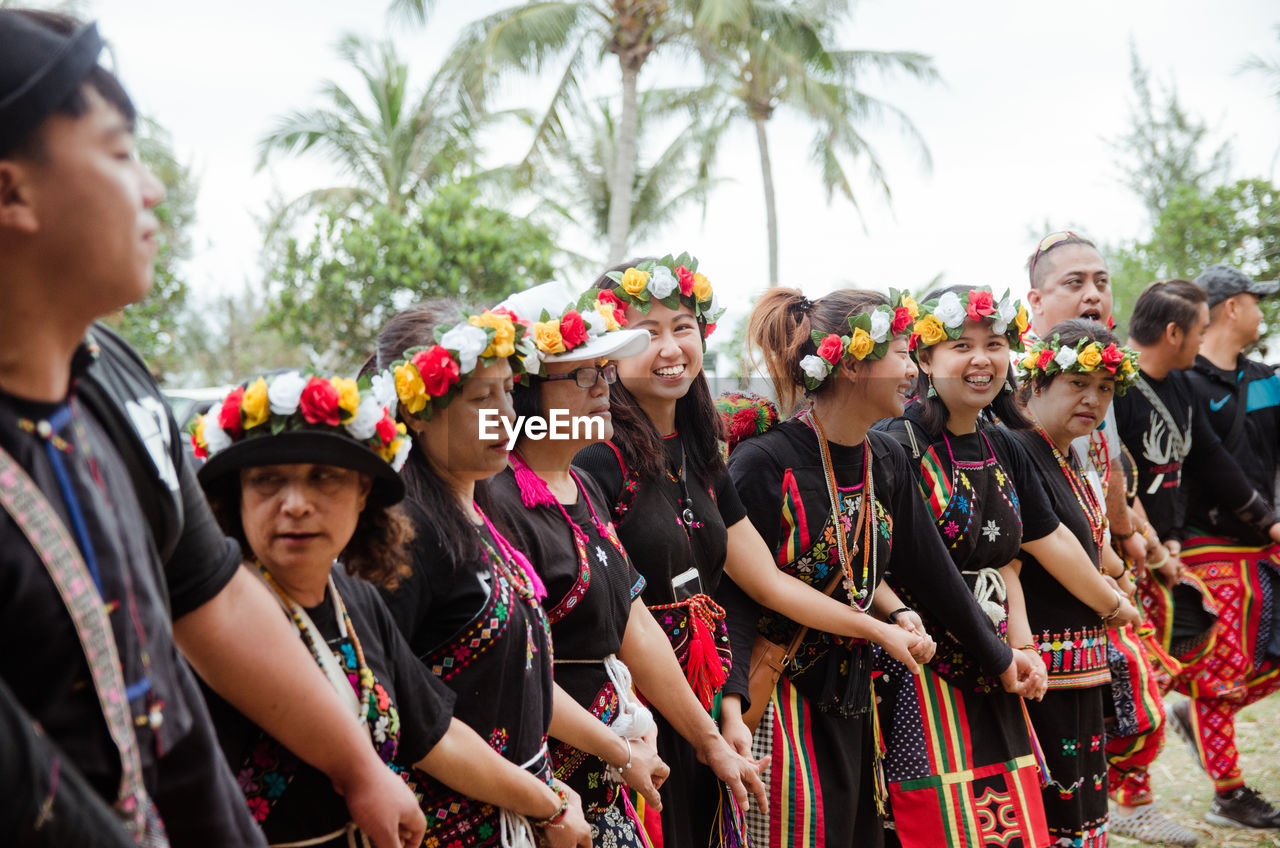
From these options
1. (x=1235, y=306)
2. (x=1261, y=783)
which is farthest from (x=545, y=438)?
(x=1261, y=783)

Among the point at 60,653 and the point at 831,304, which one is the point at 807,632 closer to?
the point at 831,304

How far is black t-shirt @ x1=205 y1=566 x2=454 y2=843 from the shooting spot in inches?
73.3

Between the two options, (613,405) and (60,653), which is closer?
(60,653)

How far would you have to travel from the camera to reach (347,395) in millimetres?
1953

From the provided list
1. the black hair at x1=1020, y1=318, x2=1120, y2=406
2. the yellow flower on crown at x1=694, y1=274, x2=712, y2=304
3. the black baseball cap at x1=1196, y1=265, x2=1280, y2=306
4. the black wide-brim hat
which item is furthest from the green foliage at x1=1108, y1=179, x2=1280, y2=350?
the black wide-brim hat

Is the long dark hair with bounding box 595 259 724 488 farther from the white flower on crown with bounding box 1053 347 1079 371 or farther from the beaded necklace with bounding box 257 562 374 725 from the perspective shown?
the white flower on crown with bounding box 1053 347 1079 371

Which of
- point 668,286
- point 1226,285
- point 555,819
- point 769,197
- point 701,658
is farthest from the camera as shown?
point 769,197

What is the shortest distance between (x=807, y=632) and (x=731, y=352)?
13667 millimetres

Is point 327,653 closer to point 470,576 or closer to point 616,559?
point 470,576

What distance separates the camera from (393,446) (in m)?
2.04

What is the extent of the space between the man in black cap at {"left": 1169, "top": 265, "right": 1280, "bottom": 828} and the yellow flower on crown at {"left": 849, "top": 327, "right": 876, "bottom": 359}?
2961 millimetres

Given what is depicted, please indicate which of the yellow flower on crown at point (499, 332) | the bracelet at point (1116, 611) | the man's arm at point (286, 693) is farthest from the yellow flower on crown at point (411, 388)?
the bracelet at point (1116, 611)

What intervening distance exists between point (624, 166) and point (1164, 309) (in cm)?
1152

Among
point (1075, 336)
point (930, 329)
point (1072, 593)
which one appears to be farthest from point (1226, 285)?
point (930, 329)
